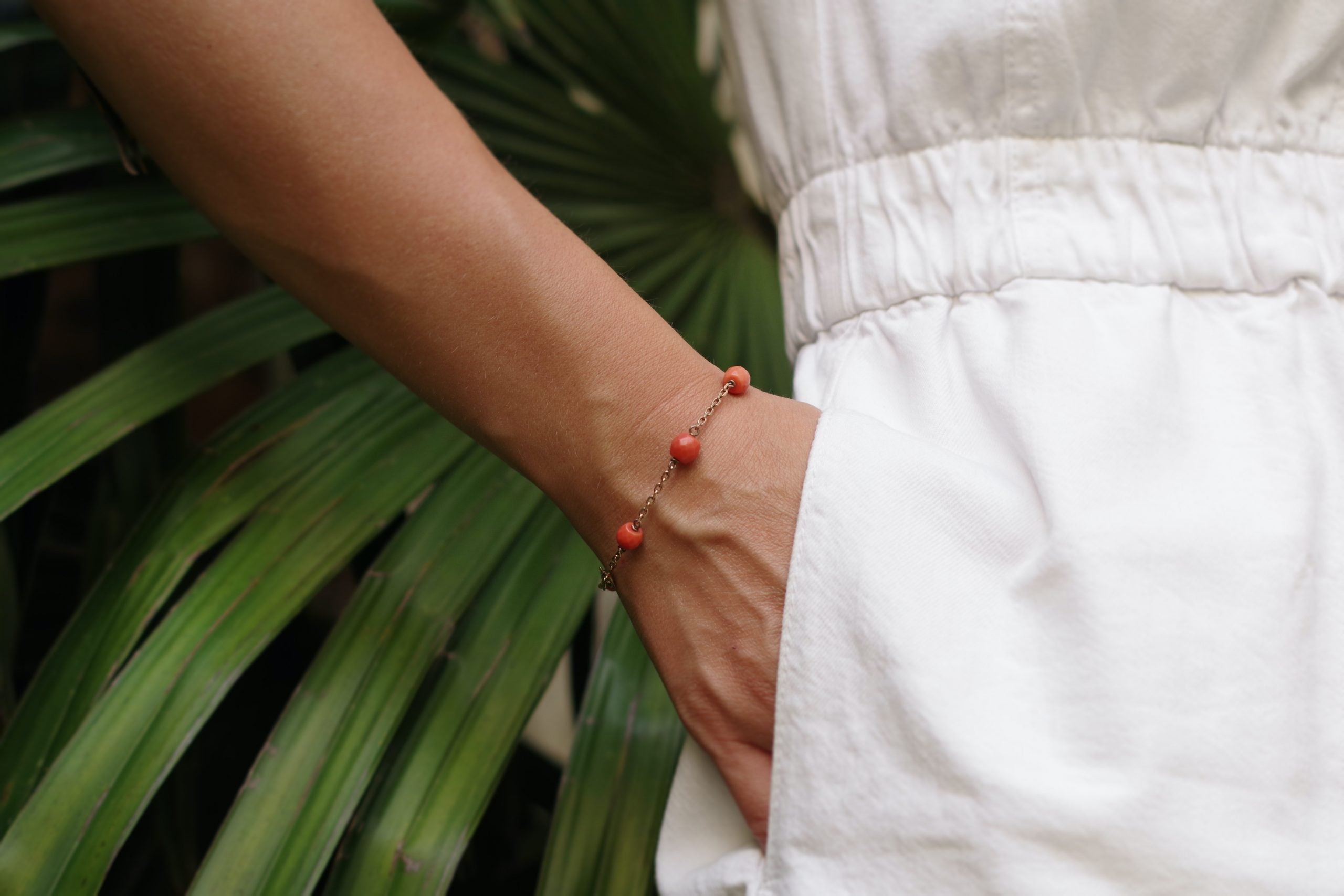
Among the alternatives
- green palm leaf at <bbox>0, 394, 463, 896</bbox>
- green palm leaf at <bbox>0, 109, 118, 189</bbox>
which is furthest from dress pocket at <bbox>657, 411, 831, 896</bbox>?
green palm leaf at <bbox>0, 109, 118, 189</bbox>

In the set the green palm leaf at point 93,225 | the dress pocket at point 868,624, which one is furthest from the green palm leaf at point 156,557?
the dress pocket at point 868,624

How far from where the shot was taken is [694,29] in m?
0.96

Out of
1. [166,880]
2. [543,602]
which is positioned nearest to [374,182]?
[543,602]

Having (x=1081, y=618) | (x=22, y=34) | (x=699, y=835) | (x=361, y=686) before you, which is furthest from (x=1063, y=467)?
(x=22, y=34)

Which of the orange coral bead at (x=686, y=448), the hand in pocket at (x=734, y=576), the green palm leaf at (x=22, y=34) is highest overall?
the green palm leaf at (x=22, y=34)

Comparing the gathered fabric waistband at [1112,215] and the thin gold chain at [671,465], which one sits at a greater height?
the gathered fabric waistband at [1112,215]

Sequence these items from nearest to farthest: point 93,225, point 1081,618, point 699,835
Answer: point 1081,618 < point 699,835 < point 93,225

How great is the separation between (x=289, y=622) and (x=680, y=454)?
291mm

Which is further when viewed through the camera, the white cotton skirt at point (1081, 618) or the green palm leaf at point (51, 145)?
the green palm leaf at point (51, 145)

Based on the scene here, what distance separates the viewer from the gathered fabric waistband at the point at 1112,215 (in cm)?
47

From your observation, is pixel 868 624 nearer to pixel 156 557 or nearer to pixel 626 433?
pixel 626 433

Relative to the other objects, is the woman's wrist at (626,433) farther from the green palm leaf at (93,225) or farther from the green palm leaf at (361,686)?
the green palm leaf at (93,225)

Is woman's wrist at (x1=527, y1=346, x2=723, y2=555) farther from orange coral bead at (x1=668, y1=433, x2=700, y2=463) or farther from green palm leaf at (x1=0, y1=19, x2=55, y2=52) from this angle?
green palm leaf at (x1=0, y1=19, x2=55, y2=52)

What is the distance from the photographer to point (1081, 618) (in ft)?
1.37
